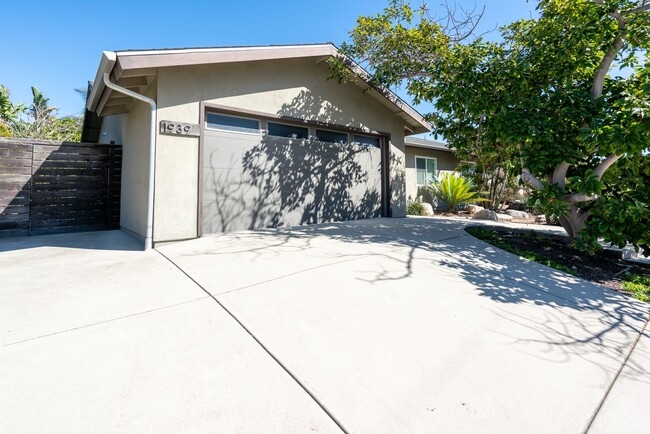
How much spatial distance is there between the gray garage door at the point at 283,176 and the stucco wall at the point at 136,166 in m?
1.00

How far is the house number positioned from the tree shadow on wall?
0.41 m

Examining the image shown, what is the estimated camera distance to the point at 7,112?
1822 centimetres

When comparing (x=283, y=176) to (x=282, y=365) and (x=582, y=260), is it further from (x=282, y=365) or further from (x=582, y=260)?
(x=582, y=260)

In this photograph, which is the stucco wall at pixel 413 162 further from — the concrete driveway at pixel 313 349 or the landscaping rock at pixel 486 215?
the concrete driveway at pixel 313 349

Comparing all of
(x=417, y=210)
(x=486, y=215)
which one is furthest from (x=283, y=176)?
(x=486, y=215)

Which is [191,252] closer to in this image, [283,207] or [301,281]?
[301,281]

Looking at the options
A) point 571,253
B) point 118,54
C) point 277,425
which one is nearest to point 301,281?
point 277,425

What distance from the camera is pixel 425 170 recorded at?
12414 mm

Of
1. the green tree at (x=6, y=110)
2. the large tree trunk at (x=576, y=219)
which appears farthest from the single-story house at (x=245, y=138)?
the green tree at (x=6, y=110)

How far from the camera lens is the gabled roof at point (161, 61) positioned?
390 cm

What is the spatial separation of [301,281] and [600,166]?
5047 mm

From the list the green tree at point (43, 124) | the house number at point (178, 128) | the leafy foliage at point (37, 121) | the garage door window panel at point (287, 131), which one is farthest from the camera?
the green tree at point (43, 124)

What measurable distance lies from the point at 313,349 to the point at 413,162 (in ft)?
37.3

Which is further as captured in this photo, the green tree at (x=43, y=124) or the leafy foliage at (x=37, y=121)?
the green tree at (x=43, y=124)
